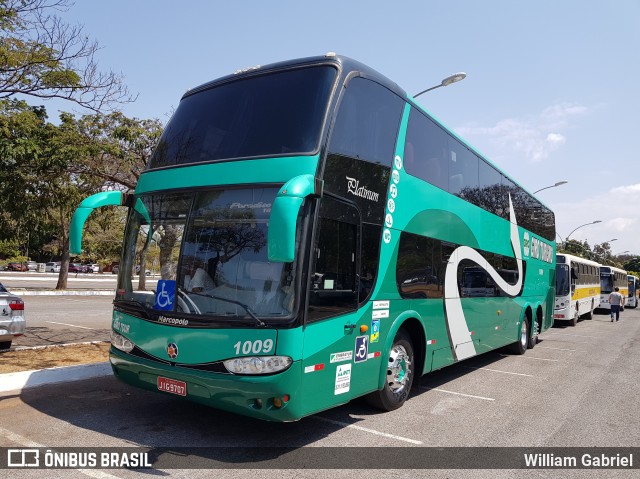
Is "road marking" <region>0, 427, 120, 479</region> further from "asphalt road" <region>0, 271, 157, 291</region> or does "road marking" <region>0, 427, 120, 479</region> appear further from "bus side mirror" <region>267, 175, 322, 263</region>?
"asphalt road" <region>0, 271, 157, 291</region>

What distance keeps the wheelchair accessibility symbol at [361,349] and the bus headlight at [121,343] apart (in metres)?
2.49

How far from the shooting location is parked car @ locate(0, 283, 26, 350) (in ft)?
27.6

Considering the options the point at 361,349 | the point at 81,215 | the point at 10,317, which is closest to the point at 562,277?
the point at 361,349

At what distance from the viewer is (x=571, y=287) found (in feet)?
67.2

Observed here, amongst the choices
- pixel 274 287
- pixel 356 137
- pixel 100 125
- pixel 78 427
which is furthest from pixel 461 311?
pixel 100 125

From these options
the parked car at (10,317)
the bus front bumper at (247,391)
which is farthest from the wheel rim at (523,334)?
the parked car at (10,317)

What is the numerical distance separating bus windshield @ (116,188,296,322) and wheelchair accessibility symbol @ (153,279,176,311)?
1cm

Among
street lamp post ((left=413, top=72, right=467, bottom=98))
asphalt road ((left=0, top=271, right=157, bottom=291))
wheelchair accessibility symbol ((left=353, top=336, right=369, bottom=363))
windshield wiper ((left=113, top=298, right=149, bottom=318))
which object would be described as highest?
street lamp post ((left=413, top=72, right=467, bottom=98))

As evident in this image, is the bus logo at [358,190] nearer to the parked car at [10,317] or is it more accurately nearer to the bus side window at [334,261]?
the bus side window at [334,261]

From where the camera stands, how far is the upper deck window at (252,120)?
16.9ft

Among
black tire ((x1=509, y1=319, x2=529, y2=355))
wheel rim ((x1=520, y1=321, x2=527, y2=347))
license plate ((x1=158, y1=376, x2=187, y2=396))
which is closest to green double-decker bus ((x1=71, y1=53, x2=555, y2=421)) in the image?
license plate ((x1=158, y1=376, x2=187, y2=396))

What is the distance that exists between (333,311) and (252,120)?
91.1 inches

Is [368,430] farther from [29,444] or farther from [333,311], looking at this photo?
[29,444]

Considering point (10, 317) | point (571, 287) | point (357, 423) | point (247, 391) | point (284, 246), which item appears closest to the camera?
point (284, 246)
